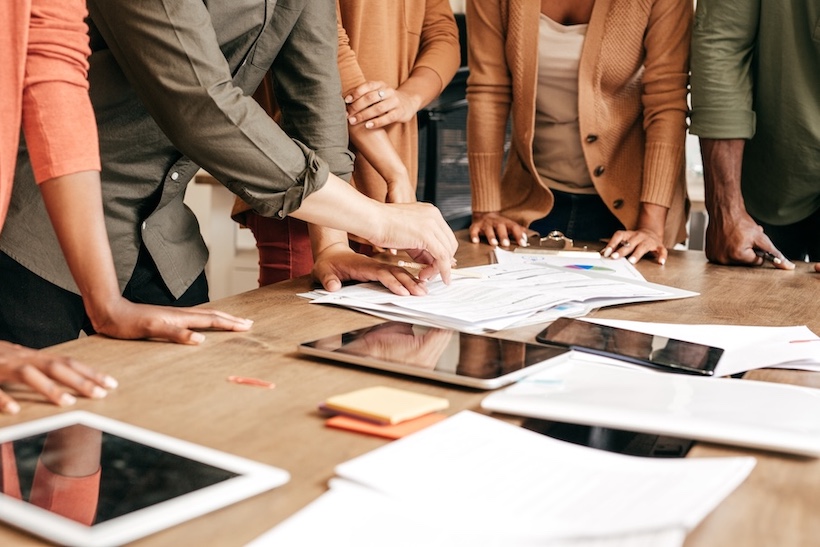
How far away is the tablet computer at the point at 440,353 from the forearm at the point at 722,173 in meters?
1.00

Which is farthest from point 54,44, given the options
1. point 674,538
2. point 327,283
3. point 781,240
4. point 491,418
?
point 781,240

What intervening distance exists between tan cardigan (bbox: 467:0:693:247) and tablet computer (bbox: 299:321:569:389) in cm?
107

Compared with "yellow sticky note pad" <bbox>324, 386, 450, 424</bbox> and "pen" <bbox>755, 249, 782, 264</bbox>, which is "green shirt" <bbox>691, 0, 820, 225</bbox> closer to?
"pen" <bbox>755, 249, 782, 264</bbox>

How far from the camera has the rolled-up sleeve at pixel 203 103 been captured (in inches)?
39.1

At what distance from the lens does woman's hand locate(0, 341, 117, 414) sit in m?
0.73

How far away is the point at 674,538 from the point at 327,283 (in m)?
0.84

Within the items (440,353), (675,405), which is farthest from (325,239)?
(675,405)

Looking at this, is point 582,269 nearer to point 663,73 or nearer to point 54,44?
point 663,73

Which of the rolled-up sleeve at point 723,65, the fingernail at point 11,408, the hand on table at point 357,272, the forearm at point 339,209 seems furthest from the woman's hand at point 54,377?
the rolled-up sleeve at point 723,65

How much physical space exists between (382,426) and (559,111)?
4.81 feet

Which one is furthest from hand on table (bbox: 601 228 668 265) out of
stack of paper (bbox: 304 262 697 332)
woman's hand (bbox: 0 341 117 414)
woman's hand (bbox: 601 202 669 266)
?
woman's hand (bbox: 0 341 117 414)

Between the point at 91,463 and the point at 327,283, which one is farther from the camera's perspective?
the point at 327,283

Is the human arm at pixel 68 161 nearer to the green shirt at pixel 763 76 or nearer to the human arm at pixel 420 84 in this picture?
the human arm at pixel 420 84

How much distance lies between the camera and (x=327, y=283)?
1.27 metres
